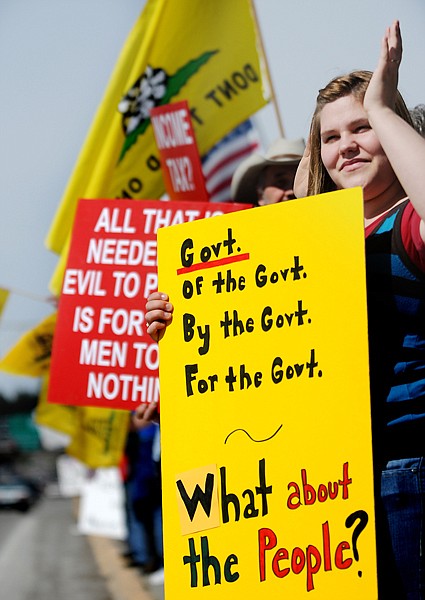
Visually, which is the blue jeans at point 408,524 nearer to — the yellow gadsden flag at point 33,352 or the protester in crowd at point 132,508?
the yellow gadsden flag at point 33,352

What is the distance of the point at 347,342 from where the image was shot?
2.45 metres

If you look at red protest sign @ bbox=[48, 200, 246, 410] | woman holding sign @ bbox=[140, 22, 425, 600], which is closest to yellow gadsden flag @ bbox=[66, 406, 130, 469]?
red protest sign @ bbox=[48, 200, 246, 410]

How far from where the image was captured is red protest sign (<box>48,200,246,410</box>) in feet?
14.3

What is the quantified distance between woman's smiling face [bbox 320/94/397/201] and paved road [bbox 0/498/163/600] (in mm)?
6592

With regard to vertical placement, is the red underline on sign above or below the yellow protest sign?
above

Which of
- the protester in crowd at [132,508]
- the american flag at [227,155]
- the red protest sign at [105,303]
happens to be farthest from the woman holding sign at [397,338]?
the protester in crowd at [132,508]

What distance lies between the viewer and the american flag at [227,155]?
18.8 ft

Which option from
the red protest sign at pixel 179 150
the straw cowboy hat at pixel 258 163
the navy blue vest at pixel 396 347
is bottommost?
the navy blue vest at pixel 396 347

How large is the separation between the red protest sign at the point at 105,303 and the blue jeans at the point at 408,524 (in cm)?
199

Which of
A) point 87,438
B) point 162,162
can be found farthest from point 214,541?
point 87,438

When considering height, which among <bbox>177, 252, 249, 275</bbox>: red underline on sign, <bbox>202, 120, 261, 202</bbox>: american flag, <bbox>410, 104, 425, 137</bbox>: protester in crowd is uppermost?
<bbox>202, 120, 261, 202</bbox>: american flag

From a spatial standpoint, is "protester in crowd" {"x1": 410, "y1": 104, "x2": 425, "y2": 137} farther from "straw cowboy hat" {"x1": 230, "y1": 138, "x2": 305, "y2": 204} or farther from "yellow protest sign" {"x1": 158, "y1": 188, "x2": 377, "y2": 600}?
"straw cowboy hat" {"x1": 230, "y1": 138, "x2": 305, "y2": 204}

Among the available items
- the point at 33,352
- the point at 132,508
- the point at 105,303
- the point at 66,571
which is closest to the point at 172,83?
the point at 105,303

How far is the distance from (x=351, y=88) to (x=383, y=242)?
0.39 meters
